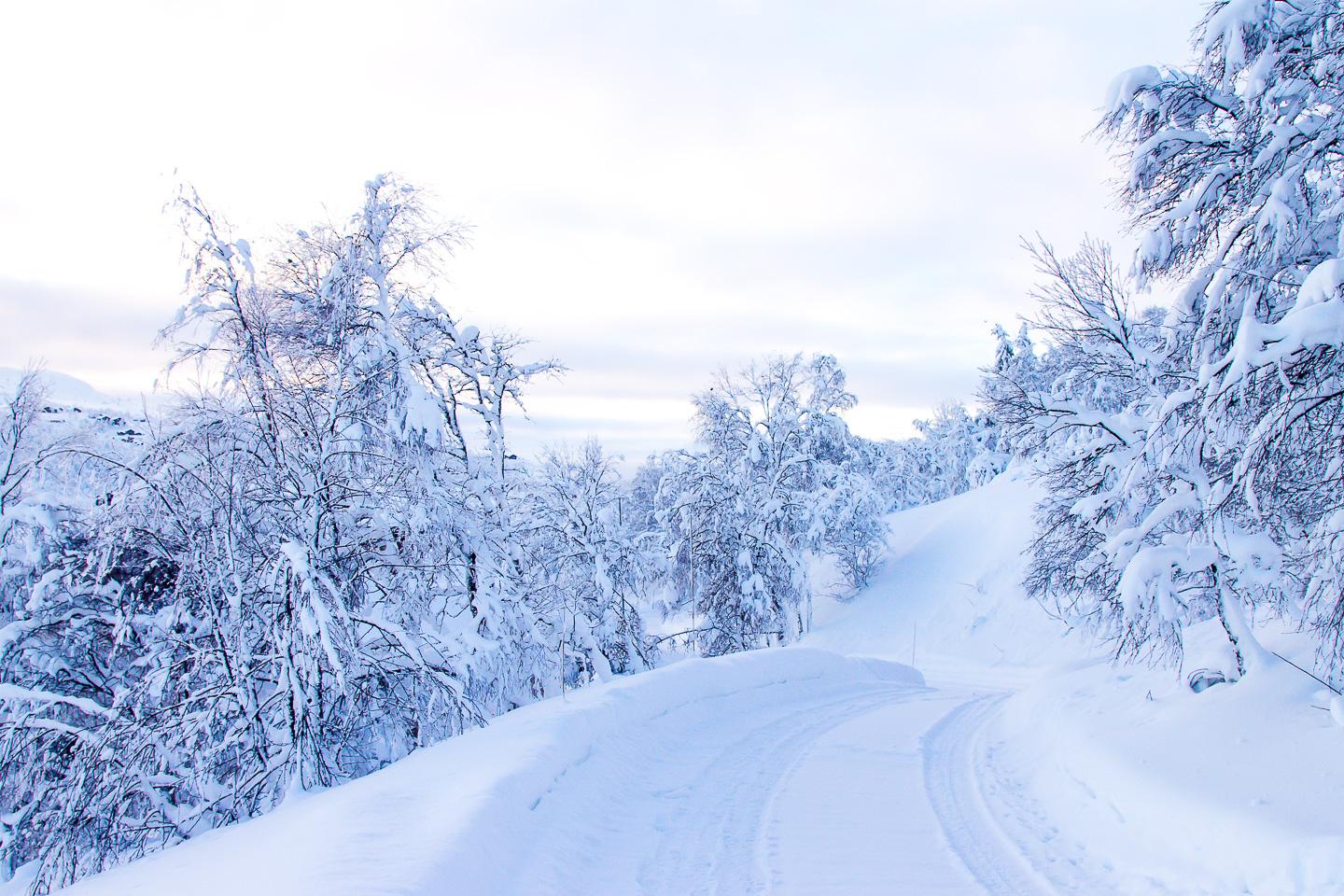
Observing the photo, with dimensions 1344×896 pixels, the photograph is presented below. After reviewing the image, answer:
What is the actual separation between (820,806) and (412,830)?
4.13 meters

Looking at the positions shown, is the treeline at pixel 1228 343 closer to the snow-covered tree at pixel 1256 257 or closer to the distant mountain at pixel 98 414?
the snow-covered tree at pixel 1256 257

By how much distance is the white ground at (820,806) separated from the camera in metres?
5.61

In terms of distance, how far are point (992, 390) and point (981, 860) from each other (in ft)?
26.1

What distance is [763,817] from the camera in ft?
24.4

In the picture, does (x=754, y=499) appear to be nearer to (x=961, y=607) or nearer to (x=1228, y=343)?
(x=961, y=607)

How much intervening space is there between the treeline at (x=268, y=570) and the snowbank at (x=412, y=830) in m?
1.37

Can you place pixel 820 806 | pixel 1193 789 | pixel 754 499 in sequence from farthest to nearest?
pixel 754 499, pixel 820 806, pixel 1193 789

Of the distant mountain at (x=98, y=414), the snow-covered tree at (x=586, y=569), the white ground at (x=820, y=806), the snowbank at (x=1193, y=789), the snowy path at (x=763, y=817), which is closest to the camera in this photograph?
the white ground at (x=820, y=806)

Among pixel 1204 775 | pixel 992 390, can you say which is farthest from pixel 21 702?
pixel 992 390

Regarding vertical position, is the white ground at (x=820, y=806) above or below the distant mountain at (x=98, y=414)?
below

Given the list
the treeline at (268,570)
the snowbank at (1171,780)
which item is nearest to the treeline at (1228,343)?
the snowbank at (1171,780)

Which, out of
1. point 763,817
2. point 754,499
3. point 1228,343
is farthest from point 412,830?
point 754,499

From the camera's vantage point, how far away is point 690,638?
2648cm

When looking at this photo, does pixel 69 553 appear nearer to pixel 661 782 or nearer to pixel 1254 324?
pixel 661 782
